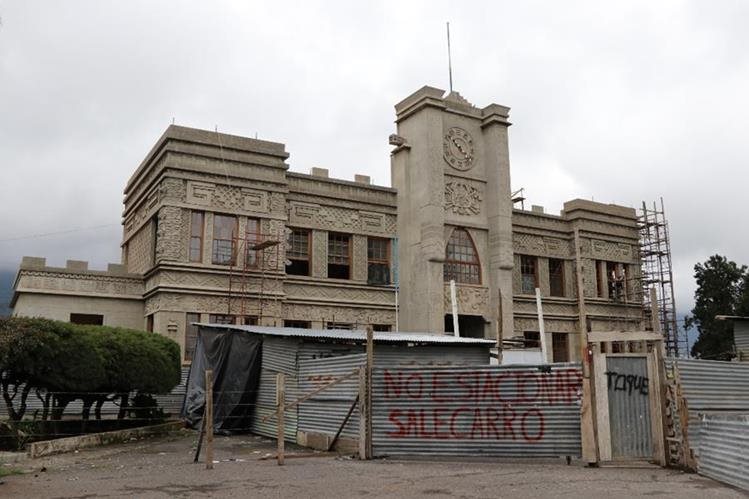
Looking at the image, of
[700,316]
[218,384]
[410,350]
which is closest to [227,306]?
[218,384]

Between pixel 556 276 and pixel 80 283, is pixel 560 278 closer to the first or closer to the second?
pixel 556 276

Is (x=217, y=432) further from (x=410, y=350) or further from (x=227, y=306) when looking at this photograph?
(x=227, y=306)

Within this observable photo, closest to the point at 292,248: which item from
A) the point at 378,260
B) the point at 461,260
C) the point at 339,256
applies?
the point at 339,256

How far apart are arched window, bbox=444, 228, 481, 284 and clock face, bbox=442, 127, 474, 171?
10.4 feet

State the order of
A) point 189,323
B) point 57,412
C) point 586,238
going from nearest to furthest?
1. point 57,412
2. point 189,323
3. point 586,238

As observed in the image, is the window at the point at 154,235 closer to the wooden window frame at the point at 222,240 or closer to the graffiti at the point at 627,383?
the wooden window frame at the point at 222,240

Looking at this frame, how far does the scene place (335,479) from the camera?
38.5 feet

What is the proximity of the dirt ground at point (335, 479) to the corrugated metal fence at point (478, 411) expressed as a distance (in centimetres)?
40

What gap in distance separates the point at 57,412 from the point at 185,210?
10.6 meters

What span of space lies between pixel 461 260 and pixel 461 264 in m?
0.19

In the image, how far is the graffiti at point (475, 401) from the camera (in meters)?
13.7

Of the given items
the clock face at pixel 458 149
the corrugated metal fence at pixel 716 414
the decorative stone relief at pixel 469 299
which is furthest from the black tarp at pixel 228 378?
the clock face at pixel 458 149

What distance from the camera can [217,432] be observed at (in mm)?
20234

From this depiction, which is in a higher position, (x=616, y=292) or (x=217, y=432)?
(x=616, y=292)
